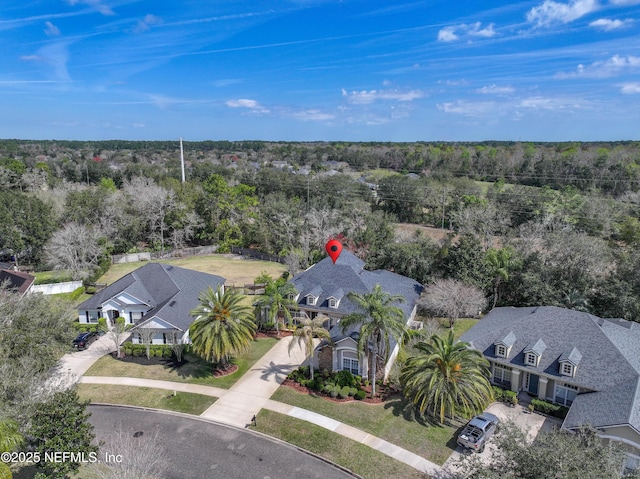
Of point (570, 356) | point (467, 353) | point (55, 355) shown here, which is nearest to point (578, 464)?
point (467, 353)

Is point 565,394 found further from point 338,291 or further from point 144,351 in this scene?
point 144,351

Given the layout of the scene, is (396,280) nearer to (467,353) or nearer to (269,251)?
(467,353)

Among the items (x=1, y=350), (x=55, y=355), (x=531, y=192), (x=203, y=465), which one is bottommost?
(x=203, y=465)

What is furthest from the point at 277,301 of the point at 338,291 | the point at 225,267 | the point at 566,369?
the point at 225,267

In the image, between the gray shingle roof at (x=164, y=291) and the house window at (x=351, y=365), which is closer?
the house window at (x=351, y=365)

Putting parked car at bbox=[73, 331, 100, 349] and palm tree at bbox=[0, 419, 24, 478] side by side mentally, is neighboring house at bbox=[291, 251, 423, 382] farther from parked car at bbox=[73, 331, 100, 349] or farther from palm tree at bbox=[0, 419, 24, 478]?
palm tree at bbox=[0, 419, 24, 478]

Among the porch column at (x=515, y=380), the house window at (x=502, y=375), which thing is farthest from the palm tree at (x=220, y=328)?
the porch column at (x=515, y=380)

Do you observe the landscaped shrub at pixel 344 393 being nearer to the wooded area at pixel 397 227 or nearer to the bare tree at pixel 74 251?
the wooded area at pixel 397 227
